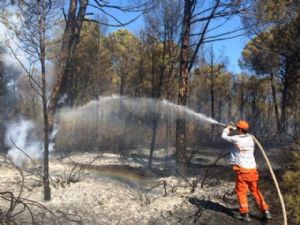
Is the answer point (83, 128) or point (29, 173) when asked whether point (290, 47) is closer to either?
point (83, 128)

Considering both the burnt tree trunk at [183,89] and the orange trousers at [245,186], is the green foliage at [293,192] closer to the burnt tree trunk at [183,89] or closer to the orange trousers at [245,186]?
the orange trousers at [245,186]

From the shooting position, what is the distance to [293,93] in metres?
36.4

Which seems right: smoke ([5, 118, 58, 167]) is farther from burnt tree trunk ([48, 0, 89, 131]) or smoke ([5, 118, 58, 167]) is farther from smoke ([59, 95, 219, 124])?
smoke ([59, 95, 219, 124])

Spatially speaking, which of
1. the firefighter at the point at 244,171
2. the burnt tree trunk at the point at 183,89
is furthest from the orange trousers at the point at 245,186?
the burnt tree trunk at the point at 183,89

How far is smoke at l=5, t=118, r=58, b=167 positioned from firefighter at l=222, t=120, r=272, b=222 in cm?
578

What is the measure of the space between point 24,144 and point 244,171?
10640 mm

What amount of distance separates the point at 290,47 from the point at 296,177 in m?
12.8

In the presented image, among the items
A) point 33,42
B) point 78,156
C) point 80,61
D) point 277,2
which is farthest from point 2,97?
point 33,42

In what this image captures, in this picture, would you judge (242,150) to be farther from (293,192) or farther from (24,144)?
(24,144)

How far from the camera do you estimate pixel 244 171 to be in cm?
934

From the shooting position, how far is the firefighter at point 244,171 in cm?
926

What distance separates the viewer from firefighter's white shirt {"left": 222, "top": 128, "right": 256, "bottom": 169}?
30.9 feet

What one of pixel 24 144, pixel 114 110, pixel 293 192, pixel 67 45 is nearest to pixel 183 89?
pixel 67 45

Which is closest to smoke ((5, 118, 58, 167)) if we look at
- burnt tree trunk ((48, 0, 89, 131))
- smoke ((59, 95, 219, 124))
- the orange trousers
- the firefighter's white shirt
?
burnt tree trunk ((48, 0, 89, 131))
